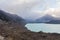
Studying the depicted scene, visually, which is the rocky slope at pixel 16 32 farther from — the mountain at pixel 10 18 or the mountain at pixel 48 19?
the mountain at pixel 48 19

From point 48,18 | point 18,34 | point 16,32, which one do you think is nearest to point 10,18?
point 16,32

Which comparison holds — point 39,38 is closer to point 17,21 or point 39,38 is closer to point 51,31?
point 51,31

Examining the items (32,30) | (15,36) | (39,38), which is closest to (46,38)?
(39,38)

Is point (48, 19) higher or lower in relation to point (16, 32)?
higher

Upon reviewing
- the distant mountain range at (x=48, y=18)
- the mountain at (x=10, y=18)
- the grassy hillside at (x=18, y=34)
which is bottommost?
the grassy hillside at (x=18, y=34)

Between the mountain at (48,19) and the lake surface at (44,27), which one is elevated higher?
the mountain at (48,19)

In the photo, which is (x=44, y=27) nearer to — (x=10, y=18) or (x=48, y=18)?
(x=48, y=18)

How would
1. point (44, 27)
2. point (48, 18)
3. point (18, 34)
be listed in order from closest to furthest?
point (18, 34)
point (44, 27)
point (48, 18)

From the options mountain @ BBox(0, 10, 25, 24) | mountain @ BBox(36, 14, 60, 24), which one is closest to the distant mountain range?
mountain @ BBox(36, 14, 60, 24)

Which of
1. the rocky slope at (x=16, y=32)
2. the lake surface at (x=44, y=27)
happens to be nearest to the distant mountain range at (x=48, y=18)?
the lake surface at (x=44, y=27)

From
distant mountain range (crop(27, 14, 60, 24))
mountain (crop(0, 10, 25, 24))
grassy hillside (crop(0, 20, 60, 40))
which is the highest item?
mountain (crop(0, 10, 25, 24))

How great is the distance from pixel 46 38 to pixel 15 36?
1162 mm

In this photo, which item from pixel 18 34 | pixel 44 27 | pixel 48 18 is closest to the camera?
pixel 18 34

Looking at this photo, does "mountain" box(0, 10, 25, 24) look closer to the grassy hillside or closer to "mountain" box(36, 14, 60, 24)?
the grassy hillside
